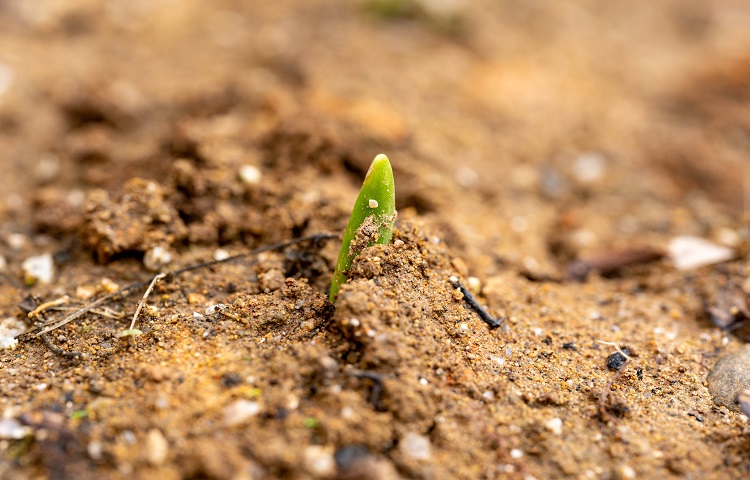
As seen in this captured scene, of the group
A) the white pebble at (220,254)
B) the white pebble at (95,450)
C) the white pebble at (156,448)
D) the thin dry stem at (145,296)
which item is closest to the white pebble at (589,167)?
the white pebble at (220,254)

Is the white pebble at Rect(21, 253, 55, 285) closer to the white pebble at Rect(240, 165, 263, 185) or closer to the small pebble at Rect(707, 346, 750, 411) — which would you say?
the white pebble at Rect(240, 165, 263, 185)

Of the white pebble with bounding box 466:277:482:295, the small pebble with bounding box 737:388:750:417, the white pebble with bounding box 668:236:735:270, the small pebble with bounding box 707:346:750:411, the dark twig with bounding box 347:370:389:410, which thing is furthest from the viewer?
the white pebble with bounding box 668:236:735:270

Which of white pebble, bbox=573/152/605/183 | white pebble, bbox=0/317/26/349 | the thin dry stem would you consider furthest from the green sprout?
white pebble, bbox=573/152/605/183

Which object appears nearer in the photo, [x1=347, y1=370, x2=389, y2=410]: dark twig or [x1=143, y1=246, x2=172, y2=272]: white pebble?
[x1=347, y1=370, x2=389, y2=410]: dark twig

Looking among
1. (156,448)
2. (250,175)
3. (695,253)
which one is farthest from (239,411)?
(695,253)

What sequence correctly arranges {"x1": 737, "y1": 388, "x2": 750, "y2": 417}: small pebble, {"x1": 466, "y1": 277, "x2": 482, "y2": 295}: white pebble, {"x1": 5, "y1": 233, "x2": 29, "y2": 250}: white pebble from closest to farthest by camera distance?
{"x1": 737, "y1": 388, "x2": 750, "y2": 417}: small pebble < {"x1": 466, "y1": 277, "x2": 482, "y2": 295}: white pebble < {"x1": 5, "y1": 233, "x2": 29, "y2": 250}: white pebble

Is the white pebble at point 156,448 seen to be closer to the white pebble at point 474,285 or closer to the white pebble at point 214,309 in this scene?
the white pebble at point 214,309

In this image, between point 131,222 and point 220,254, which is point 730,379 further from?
point 131,222

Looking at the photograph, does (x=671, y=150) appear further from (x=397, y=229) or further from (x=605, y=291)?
(x=397, y=229)
